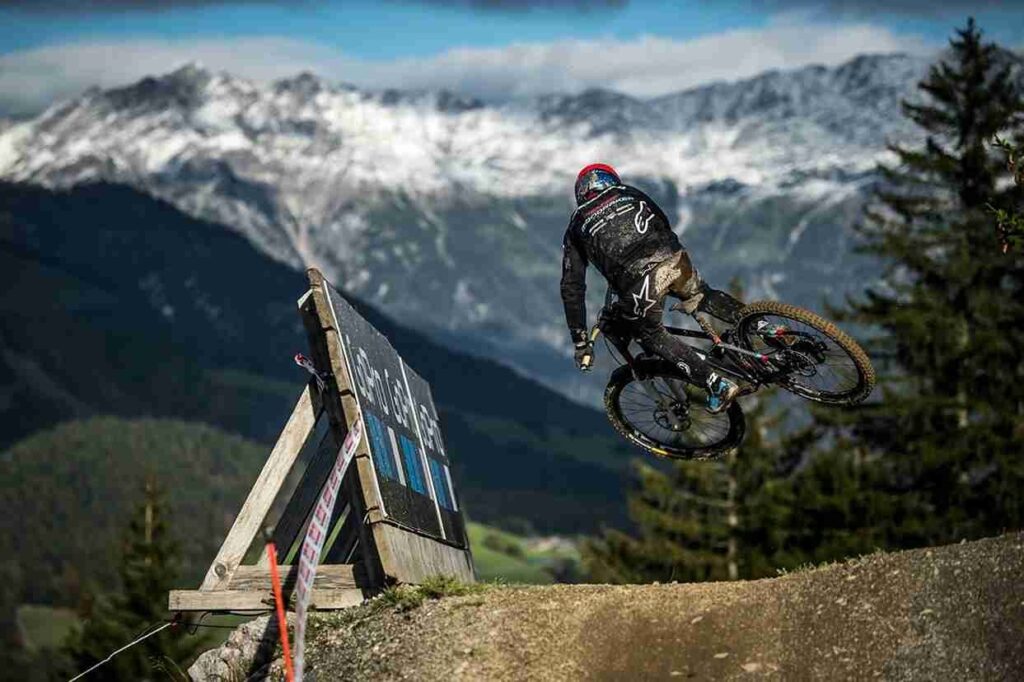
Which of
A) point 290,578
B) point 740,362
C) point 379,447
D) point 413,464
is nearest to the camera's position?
point 290,578

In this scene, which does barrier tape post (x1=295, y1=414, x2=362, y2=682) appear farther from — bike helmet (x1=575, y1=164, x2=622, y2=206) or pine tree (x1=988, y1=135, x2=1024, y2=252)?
pine tree (x1=988, y1=135, x2=1024, y2=252)

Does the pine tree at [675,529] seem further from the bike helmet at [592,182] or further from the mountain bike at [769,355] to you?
the bike helmet at [592,182]

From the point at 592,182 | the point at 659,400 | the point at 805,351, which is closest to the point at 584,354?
the point at 659,400

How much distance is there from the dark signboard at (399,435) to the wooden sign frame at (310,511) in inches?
7.0

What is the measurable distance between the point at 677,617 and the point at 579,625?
952 mm

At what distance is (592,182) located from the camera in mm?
16359

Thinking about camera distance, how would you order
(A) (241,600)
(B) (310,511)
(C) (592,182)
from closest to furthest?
(A) (241,600)
(B) (310,511)
(C) (592,182)

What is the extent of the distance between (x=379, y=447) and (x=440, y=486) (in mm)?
4406

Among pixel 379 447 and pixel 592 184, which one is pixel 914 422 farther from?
pixel 379 447

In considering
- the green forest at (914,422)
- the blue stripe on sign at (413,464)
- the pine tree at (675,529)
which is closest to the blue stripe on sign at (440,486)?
the blue stripe on sign at (413,464)

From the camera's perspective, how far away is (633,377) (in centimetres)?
1808

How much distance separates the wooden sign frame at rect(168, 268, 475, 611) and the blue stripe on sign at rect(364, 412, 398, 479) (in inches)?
10.4

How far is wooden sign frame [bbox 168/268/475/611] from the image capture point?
15.0 meters

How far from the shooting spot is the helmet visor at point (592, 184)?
16.3 meters
